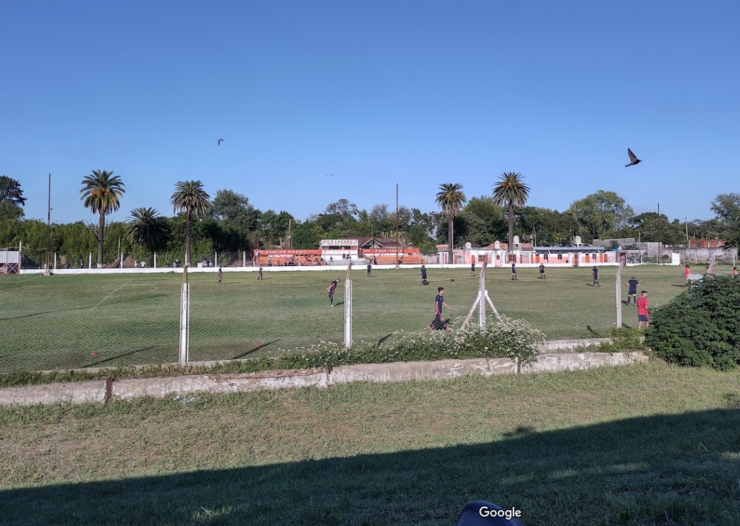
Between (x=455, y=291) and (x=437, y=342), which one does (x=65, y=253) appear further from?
(x=437, y=342)

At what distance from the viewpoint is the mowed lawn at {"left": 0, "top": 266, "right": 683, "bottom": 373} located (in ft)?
39.6

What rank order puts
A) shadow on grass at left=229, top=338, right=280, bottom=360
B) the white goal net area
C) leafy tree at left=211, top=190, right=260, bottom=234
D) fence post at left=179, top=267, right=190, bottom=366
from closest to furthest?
1. fence post at left=179, top=267, right=190, bottom=366
2. shadow on grass at left=229, top=338, right=280, bottom=360
3. the white goal net area
4. leafy tree at left=211, top=190, right=260, bottom=234

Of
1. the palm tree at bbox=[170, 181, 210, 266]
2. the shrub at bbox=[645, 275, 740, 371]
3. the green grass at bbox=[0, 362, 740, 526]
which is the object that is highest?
the palm tree at bbox=[170, 181, 210, 266]

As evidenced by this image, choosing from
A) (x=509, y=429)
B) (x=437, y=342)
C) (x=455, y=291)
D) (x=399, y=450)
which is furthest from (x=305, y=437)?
(x=455, y=291)

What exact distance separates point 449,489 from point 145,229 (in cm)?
7582

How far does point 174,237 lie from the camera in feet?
→ 259

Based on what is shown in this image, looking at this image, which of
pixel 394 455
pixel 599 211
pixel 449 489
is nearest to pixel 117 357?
pixel 394 455

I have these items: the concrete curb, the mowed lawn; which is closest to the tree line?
the mowed lawn

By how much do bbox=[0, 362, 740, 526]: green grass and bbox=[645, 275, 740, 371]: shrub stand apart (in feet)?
1.91

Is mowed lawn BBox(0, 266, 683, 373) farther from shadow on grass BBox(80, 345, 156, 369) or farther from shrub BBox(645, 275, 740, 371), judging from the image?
shrub BBox(645, 275, 740, 371)

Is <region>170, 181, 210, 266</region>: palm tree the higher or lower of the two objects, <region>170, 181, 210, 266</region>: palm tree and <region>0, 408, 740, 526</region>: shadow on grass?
the higher

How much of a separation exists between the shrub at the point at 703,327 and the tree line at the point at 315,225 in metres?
58.5

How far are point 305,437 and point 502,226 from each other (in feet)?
386

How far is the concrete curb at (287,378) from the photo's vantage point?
7.93m
